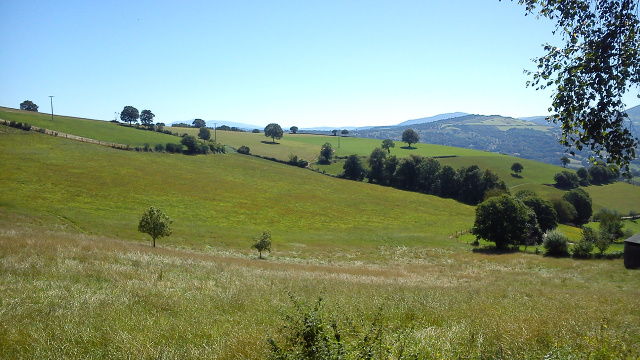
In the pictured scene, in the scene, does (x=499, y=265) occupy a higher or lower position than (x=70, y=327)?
lower

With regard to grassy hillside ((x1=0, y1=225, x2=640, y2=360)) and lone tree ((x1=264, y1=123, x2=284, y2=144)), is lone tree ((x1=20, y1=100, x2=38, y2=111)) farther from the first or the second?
grassy hillside ((x1=0, y1=225, x2=640, y2=360))

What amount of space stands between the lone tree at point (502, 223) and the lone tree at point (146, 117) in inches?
5907

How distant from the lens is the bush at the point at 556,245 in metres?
58.4

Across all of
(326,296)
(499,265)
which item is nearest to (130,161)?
(499,265)

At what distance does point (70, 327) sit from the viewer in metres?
6.91

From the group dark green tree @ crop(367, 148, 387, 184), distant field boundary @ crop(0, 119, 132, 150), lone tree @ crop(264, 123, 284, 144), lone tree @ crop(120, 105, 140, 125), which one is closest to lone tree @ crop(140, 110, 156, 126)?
lone tree @ crop(120, 105, 140, 125)

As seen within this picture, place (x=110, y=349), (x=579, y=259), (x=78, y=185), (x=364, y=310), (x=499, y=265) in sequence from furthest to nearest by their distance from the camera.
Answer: (x=78, y=185)
(x=579, y=259)
(x=499, y=265)
(x=364, y=310)
(x=110, y=349)

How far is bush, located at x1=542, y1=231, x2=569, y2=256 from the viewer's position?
Answer: 192 feet

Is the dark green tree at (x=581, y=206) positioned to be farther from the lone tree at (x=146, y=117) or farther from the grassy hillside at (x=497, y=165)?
the lone tree at (x=146, y=117)

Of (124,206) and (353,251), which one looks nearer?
(353,251)

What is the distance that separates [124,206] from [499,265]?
59.1 metres

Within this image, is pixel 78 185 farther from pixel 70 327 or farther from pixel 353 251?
pixel 70 327

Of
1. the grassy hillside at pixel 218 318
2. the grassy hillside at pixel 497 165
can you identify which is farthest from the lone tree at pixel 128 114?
the grassy hillside at pixel 218 318

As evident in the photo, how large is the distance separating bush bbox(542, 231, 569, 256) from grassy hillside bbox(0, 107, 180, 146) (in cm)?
11419
